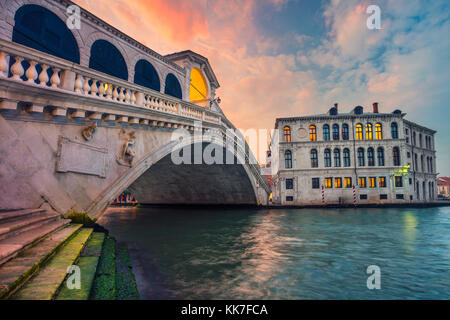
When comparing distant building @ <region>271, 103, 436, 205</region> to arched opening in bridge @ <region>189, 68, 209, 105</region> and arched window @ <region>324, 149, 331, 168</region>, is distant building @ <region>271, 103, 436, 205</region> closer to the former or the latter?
arched window @ <region>324, 149, 331, 168</region>

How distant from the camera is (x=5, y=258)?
93.7 inches

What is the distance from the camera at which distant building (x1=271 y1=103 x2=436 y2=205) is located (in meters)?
24.7

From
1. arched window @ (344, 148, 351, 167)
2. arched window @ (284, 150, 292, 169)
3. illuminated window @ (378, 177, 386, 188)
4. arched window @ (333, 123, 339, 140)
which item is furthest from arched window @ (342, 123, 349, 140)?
arched window @ (284, 150, 292, 169)

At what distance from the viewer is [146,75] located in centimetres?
1184

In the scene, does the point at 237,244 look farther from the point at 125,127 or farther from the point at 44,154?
the point at 44,154

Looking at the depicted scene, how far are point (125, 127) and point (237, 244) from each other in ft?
15.9

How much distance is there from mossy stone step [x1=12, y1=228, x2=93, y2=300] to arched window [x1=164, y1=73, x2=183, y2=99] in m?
10.9

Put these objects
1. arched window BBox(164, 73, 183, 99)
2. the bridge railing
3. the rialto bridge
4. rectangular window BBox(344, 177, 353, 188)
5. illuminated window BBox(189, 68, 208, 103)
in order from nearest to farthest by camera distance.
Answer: the bridge railing < the rialto bridge < arched window BBox(164, 73, 183, 99) < illuminated window BBox(189, 68, 208, 103) < rectangular window BBox(344, 177, 353, 188)

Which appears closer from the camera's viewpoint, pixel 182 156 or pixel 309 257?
pixel 309 257

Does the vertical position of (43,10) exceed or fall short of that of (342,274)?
it exceeds it

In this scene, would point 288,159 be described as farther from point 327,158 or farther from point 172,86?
point 172,86

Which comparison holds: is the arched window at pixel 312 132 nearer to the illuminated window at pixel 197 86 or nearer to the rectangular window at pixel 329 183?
the rectangular window at pixel 329 183

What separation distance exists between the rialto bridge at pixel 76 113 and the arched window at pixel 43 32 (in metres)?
0.03
